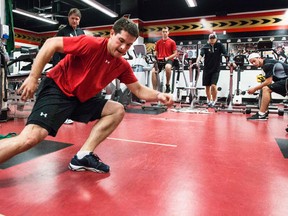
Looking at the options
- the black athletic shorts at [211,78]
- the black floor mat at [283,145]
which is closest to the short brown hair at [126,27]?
the black floor mat at [283,145]

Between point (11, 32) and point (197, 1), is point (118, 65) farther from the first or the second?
point (197, 1)

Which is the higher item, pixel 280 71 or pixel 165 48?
pixel 165 48

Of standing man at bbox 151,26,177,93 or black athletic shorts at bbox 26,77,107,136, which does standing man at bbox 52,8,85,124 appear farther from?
standing man at bbox 151,26,177,93

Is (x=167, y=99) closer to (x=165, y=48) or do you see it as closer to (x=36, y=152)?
(x=36, y=152)

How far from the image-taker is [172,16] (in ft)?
34.0

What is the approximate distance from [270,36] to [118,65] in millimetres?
8786

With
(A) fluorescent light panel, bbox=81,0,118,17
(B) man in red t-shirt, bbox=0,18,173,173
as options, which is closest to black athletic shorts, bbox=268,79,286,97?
(B) man in red t-shirt, bbox=0,18,173,173

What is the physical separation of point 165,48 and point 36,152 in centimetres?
482

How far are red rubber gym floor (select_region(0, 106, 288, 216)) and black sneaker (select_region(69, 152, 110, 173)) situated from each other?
0.16ft

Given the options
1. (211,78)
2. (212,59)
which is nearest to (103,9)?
(212,59)

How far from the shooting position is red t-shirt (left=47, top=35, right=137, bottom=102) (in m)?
1.72

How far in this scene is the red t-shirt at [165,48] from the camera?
6223 millimetres

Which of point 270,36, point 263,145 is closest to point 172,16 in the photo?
point 270,36

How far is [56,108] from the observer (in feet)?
5.46
